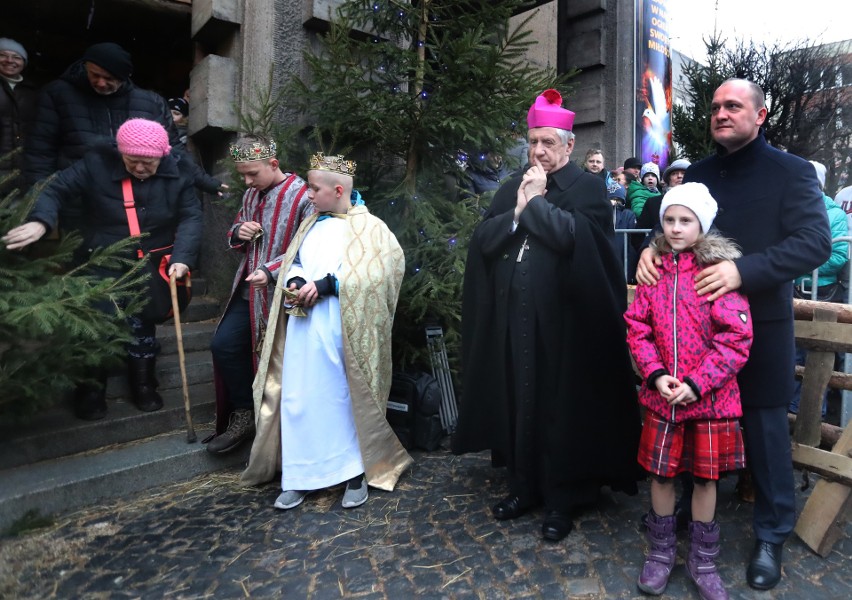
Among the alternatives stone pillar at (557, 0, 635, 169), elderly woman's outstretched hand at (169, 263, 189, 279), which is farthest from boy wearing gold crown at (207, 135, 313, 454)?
stone pillar at (557, 0, 635, 169)

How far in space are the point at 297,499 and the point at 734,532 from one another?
2290 mm

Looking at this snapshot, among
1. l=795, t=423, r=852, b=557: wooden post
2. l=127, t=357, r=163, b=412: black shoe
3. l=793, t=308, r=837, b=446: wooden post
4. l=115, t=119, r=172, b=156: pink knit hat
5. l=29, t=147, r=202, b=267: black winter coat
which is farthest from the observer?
l=127, t=357, r=163, b=412: black shoe

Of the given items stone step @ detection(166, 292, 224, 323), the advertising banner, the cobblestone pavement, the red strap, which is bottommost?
the cobblestone pavement

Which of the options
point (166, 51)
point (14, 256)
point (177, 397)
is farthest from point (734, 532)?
point (166, 51)

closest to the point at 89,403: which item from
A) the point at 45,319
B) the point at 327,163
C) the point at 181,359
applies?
the point at 181,359

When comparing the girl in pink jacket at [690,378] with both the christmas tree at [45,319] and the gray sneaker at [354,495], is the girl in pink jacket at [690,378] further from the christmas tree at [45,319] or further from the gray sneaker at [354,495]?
the christmas tree at [45,319]

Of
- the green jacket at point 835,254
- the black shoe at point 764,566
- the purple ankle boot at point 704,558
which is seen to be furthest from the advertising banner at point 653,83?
the purple ankle boot at point 704,558

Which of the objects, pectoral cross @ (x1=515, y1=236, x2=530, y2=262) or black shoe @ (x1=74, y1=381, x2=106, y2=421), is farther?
black shoe @ (x1=74, y1=381, x2=106, y2=421)

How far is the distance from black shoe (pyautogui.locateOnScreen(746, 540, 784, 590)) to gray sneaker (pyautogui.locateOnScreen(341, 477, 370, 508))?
6.36 ft

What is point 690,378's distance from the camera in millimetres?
2465

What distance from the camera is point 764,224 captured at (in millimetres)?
2664

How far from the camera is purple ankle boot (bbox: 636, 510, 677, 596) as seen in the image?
8.47 feet

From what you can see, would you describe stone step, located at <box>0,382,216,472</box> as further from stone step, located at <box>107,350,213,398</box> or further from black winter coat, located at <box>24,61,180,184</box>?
black winter coat, located at <box>24,61,180,184</box>

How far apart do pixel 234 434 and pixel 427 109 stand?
262 cm
